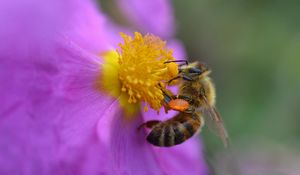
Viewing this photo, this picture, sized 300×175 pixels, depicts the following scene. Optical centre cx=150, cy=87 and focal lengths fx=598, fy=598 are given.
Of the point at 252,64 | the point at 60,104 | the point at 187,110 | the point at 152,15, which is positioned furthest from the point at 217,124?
the point at 252,64

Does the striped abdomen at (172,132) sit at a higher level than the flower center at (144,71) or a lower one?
lower

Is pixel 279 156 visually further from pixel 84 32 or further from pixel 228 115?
pixel 84 32

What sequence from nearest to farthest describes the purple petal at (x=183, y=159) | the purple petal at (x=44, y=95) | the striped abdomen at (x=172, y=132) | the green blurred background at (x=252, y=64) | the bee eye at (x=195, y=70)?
the purple petal at (x=44, y=95) < the striped abdomen at (x=172, y=132) < the bee eye at (x=195, y=70) < the purple petal at (x=183, y=159) < the green blurred background at (x=252, y=64)

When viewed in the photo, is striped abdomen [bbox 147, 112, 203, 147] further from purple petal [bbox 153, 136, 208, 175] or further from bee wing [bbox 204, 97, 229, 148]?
purple petal [bbox 153, 136, 208, 175]

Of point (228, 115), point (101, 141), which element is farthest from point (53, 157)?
point (228, 115)

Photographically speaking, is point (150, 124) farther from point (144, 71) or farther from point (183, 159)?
point (183, 159)

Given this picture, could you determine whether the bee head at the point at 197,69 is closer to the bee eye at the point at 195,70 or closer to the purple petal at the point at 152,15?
the bee eye at the point at 195,70

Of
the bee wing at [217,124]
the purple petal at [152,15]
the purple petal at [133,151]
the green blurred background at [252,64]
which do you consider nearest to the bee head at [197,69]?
the bee wing at [217,124]
